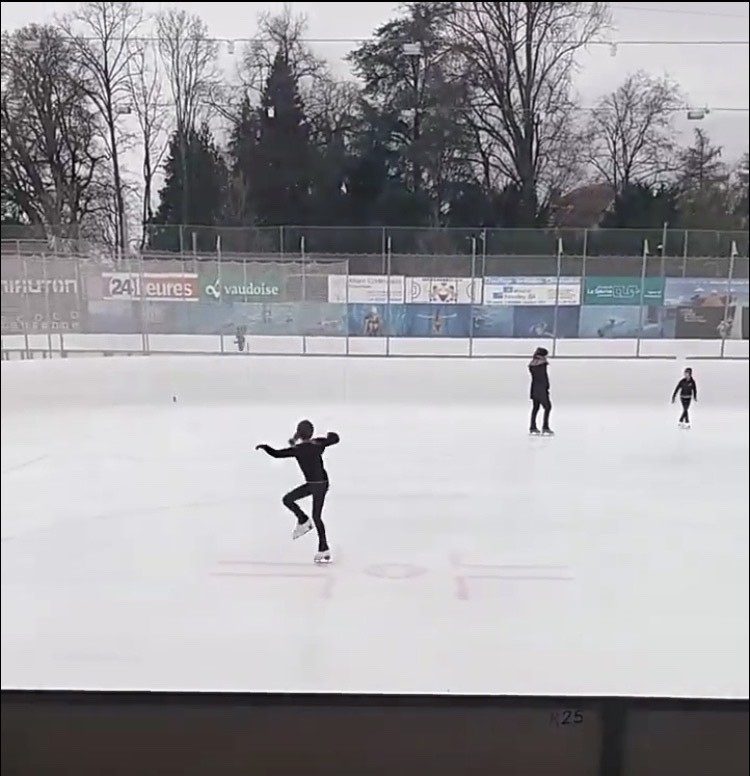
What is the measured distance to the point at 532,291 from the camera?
4266 millimetres

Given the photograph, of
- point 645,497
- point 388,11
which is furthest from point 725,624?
point 388,11

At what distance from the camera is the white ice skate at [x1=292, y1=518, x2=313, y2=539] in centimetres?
284

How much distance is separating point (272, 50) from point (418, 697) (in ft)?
7.82

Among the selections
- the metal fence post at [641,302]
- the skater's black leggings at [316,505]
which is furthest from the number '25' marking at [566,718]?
the metal fence post at [641,302]

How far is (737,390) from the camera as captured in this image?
5484 mm

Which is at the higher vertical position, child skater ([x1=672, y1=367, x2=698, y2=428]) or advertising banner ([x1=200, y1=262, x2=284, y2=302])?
advertising banner ([x1=200, y1=262, x2=284, y2=302])

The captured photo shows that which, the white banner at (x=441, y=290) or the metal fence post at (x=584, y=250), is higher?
the metal fence post at (x=584, y=250)

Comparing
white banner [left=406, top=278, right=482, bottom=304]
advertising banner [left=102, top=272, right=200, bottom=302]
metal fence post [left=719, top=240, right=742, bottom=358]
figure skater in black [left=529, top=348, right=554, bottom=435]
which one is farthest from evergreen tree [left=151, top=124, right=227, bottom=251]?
metal fence post [left=719, top=240, right=742, bottom=358]

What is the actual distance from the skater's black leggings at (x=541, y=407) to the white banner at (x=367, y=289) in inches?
62.7

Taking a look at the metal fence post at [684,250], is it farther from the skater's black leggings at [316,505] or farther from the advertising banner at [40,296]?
the advertising banner at [40,296]

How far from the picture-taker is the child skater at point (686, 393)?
16.5ft

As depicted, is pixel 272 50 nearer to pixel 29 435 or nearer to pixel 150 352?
pixel 150 352

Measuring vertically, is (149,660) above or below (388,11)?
below

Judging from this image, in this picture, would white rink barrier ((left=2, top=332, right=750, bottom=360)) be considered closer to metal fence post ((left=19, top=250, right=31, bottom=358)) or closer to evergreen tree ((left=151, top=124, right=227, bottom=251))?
metal fence post ((left=19, top=250, right=31, bottom=358))
